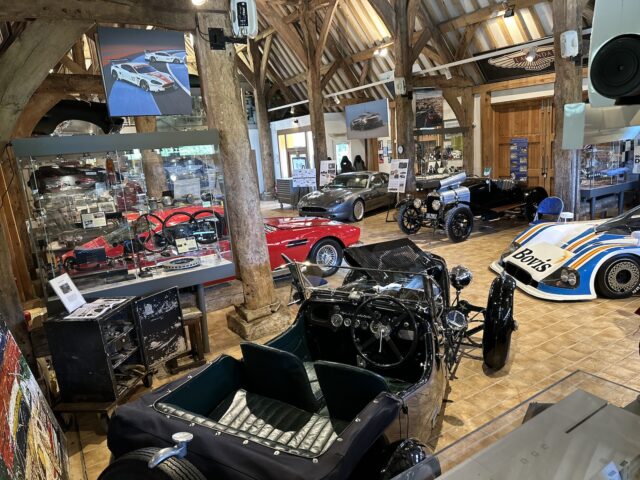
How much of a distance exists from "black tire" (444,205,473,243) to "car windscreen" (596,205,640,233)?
2.85m

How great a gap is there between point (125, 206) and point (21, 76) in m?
1.46

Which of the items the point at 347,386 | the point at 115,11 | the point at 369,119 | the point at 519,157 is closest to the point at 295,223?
the point at 115,11

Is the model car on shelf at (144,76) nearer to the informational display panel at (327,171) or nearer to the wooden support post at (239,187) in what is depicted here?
the wooden support post at (239,187)

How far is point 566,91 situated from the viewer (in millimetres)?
7145

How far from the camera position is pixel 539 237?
606 centimetres

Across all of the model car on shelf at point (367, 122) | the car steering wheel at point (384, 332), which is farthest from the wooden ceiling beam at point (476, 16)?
the car steering wheel at point (384, 332)

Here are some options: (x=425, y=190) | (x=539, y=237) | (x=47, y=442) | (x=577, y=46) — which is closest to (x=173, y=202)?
(x=47, y=442)

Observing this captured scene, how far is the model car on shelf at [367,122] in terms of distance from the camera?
539 inches

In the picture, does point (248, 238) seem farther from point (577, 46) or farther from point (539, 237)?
point (577, 46)

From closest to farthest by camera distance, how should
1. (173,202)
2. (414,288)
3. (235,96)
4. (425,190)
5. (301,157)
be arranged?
(414,288) < (235,96) < (173,202) < (425,190) < (301,157)

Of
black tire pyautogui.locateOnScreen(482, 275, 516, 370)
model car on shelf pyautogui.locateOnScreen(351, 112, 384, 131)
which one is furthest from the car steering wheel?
model car on shelf pyautogui.locateOnScreen(351, 112, 384, 131)

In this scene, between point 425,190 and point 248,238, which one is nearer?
point 248,238

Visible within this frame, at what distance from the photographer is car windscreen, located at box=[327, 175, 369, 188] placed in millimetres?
11773

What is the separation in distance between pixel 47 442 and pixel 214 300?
11.3 feet
